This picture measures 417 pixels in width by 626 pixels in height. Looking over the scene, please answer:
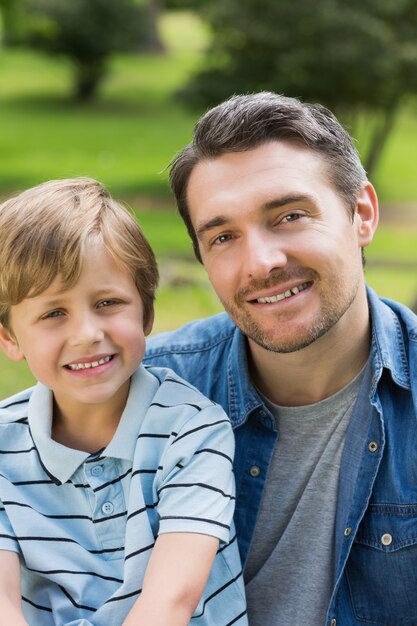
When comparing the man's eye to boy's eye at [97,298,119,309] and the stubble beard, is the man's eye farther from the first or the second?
boy's eye at [97,298,119,309]

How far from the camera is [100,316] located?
7.69ft

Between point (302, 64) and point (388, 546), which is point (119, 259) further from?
point (302, 64)

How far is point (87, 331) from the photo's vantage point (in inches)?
90.0

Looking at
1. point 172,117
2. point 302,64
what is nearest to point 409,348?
point 302,64

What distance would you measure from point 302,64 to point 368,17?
1.42m

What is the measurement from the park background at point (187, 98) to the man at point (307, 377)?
3.68m

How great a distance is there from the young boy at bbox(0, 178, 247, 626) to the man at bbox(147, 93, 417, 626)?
0.25m

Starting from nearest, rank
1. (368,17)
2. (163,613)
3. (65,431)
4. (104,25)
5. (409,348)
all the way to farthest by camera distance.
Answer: (163,613) → (65,431) → (409,348) → (368,17) → (104,25)

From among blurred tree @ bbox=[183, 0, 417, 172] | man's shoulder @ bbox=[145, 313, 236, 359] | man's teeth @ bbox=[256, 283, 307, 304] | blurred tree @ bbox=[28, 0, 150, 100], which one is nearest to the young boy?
man's teeth @ bbox=[256, 283, 307, 304]

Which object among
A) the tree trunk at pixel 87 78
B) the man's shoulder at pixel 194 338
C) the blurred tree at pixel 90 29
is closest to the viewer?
the man's shoulder at pixel 194 338

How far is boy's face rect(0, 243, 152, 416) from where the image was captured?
231 centimetres

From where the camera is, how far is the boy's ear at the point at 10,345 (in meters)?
2.49

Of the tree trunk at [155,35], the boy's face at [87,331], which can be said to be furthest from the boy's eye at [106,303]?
the tree trunk at [155,35]

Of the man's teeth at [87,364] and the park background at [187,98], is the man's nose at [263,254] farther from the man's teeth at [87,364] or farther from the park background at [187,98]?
the park background at [187,98]
